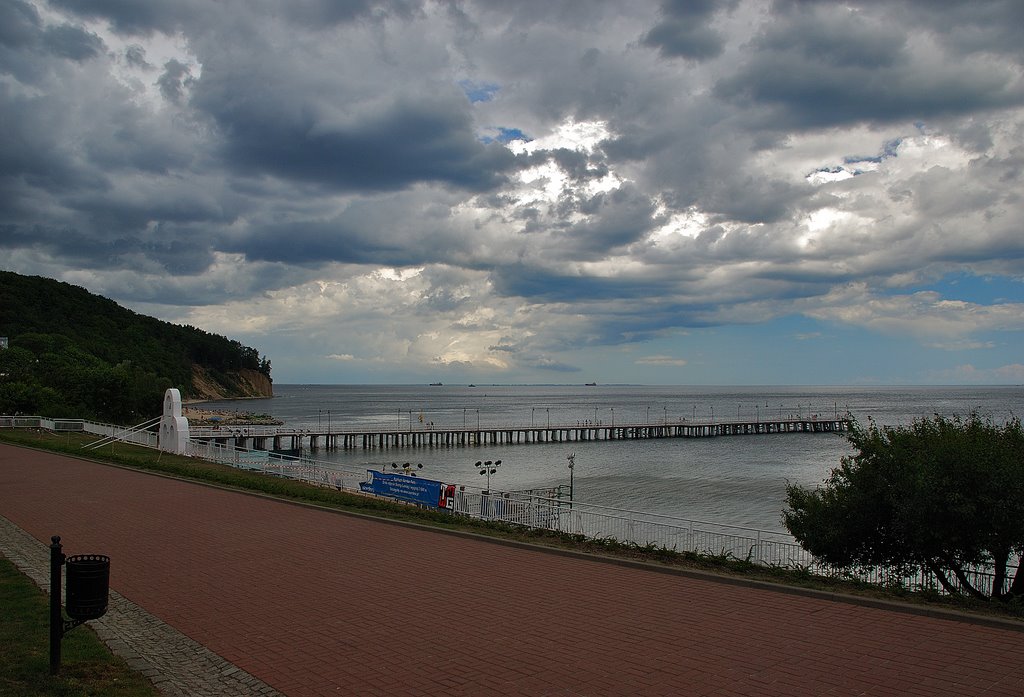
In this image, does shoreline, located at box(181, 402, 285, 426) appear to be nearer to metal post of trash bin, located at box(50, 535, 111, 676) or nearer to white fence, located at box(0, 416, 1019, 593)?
white fence, located at box(0, 416, 1019, 593)

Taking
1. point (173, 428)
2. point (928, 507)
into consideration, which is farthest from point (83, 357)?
point (928, 507)

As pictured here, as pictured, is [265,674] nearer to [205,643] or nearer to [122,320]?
[205,643]

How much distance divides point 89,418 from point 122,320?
123 metres

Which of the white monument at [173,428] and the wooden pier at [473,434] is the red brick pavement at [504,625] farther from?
the wooden pier at [473,434]

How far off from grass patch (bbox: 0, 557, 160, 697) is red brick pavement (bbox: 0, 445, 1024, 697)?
105 cm

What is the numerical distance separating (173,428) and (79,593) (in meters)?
33.5

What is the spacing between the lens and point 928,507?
44.3 ft

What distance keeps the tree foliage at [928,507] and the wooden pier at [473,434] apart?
52.3 metres

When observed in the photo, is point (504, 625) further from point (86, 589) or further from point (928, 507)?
point (928, 507)

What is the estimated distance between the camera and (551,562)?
12586mm

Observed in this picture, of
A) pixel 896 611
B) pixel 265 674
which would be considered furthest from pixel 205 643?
pixel 896 611

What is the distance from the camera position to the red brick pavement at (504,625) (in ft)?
23.0

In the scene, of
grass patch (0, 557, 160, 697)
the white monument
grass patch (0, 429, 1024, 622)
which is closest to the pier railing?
grass patch (0, 429, 1024, 622)

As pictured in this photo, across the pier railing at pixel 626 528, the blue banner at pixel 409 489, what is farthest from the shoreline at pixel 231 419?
the blue banner at pixel 409 489
